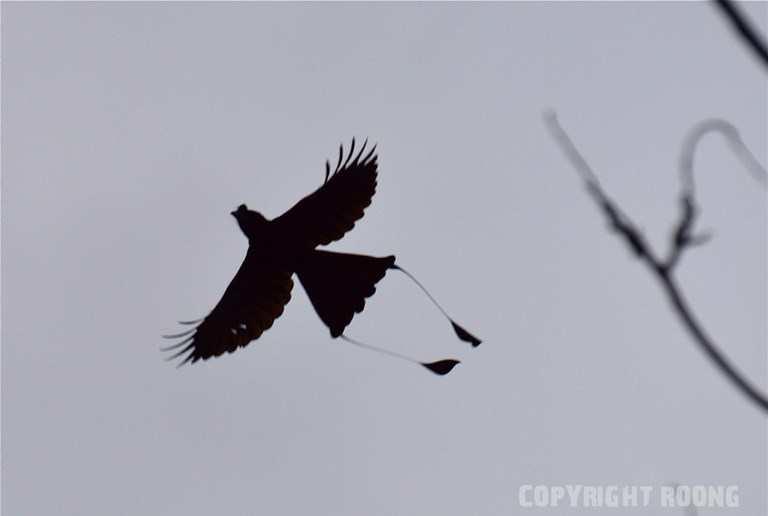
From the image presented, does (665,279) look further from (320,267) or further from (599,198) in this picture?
(320,267)

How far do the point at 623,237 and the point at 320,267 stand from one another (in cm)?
625

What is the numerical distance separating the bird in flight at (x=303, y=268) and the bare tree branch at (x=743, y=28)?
5707mm

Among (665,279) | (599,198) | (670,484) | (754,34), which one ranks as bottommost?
(670,484)

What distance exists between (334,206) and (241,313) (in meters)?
1.16

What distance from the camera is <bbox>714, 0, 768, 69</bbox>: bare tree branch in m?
1.63

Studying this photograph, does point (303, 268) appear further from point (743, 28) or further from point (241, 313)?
point (743, 28)

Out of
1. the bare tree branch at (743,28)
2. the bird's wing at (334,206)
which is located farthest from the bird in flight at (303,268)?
the bare tree branch at (743,28)

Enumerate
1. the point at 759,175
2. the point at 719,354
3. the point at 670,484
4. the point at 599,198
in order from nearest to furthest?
1. the point at 719,354
2. the point at 599,198
3. the point at 759,175
4. the point at 670,484

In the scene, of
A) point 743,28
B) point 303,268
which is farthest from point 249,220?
point 743,28

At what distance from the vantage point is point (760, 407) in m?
1.66

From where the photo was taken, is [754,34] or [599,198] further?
[599,198]

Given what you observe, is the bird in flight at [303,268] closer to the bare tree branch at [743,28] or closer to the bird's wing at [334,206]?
the bird's wing at [334,206]

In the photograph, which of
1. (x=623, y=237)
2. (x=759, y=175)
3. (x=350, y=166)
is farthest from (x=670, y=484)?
(x=350, y=166)

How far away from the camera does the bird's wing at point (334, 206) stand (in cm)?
808
